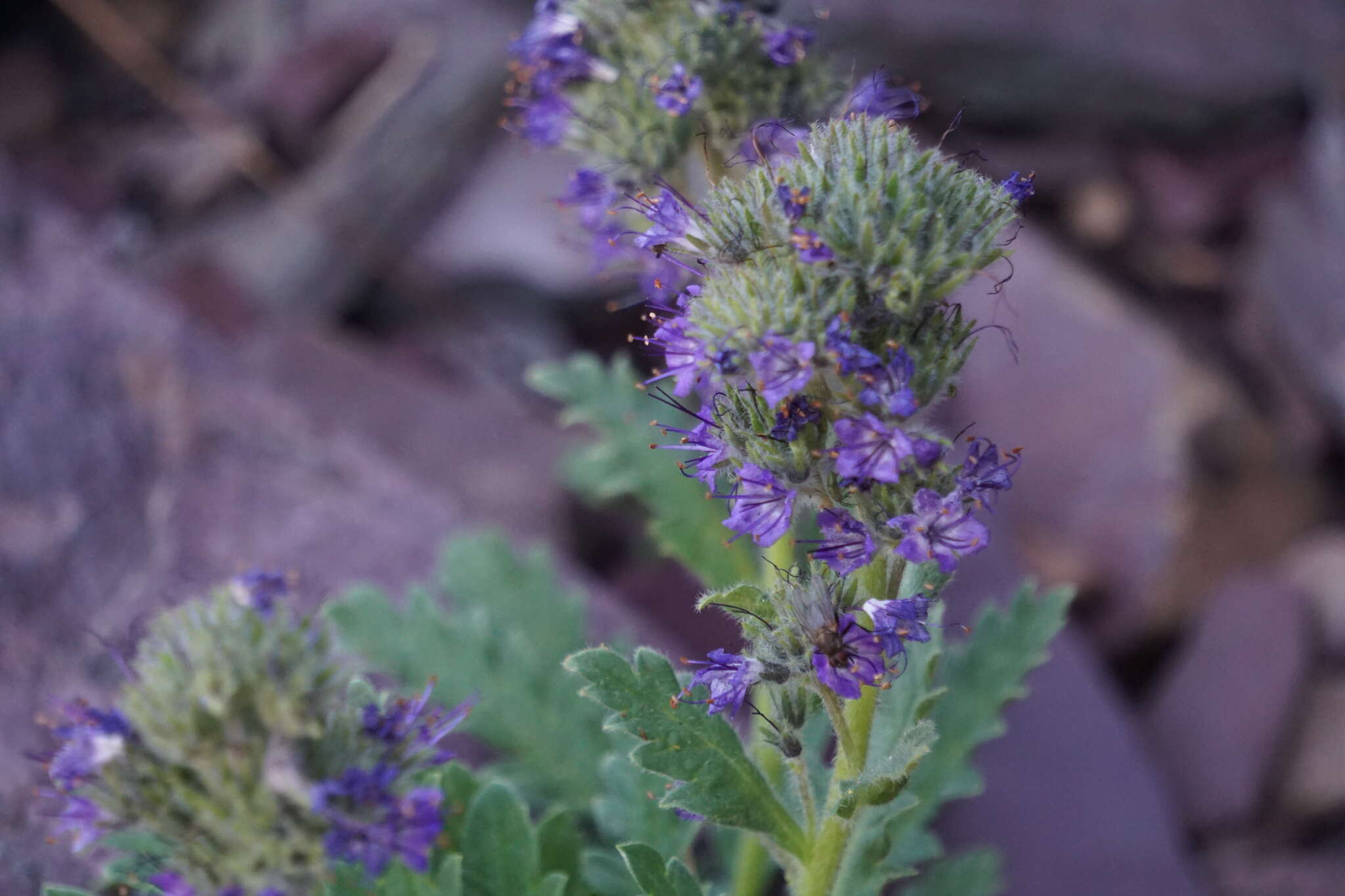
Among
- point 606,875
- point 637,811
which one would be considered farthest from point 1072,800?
point 606,875

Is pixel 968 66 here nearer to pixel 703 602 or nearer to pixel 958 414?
pixel 958 414

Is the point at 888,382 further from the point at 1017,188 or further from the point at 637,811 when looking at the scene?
the point at 637,811

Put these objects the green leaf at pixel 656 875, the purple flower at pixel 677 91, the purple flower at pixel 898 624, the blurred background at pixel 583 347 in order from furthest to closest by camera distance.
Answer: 1. the blurred background at pixel 583 347
2. the purple flower at pixel 677 91
3. the green leaf at pixel 656 875
4. the purple flower at pixel 898 624

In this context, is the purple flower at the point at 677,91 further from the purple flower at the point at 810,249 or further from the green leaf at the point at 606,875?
the green leaf at the point at 606,875

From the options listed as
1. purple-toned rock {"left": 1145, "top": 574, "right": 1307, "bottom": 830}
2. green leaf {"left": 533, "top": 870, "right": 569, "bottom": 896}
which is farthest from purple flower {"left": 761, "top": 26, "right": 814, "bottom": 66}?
purple-toned rock {"left": 1145, "top": 574, "right": 1307, "bottom": 830}

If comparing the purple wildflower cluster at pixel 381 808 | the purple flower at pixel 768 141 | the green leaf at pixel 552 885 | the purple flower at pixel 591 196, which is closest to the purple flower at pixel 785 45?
the purple flower at pixel 768 141

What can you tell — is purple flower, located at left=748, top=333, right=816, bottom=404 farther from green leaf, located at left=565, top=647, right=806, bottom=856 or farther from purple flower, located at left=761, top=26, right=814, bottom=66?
purple flower, located at left=761, top=26, right=814, bottom=66
